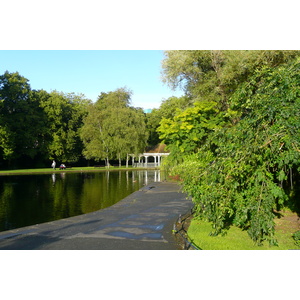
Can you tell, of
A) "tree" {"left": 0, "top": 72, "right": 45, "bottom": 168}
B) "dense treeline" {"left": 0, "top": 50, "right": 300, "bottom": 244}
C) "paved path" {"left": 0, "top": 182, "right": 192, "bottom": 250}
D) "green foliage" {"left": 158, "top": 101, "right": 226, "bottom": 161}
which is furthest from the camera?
"tree" {"left": 0, "top": 72, "right": 45, "bottom": 168}

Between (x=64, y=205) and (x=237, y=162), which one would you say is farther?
(x=64, y=205)

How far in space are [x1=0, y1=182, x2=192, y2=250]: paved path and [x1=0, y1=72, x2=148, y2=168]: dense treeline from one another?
112 feet

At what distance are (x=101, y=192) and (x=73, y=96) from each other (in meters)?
40.9

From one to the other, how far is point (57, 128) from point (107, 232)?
46542 mm

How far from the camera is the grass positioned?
324 inches

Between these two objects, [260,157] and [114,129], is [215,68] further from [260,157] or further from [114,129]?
[114,129]

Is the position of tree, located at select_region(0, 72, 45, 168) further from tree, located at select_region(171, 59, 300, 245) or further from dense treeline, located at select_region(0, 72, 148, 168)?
tree, located at select_region(171, 59, 300, 245)

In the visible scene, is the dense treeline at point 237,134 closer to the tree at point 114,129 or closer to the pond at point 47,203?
the pond at point 47,203

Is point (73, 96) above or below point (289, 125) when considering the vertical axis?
above

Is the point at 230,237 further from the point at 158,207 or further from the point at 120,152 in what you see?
the point at 120,152

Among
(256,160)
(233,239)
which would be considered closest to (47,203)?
(233,239)

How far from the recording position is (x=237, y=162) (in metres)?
7.32

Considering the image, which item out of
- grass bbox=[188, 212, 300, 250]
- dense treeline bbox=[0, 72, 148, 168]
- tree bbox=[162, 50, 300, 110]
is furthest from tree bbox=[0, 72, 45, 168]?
grass bbox=[188, 212, 300, 250]

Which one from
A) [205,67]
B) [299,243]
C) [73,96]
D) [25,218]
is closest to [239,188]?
[299,243]
